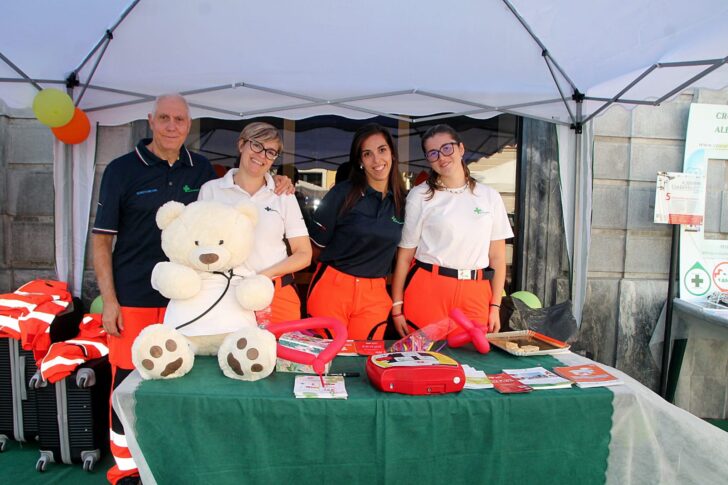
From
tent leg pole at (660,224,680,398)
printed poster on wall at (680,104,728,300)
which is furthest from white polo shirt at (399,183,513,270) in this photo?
printed poster on wall at (680,104,728,300)

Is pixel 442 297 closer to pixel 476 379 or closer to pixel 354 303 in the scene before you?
pixel 354 303

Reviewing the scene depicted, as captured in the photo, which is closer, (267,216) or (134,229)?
(267,216)

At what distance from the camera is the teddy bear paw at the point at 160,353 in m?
1.38

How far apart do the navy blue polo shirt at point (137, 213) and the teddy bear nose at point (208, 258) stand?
2.64 ft

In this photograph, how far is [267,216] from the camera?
6.61 feet

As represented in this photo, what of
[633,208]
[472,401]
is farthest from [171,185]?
[633,208]

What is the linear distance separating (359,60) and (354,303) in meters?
1.50

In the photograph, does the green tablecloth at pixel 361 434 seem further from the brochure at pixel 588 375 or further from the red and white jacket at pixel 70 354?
the red and white jacket at pixel 70 354

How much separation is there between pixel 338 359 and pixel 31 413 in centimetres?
230

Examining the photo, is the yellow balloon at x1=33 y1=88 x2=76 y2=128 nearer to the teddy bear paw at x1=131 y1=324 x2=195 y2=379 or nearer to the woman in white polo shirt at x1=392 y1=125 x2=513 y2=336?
the teddy bear paw at x1=131 y1=324 x2=195 y2=379

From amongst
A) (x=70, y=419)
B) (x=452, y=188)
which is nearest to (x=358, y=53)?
(x=452, y=188)

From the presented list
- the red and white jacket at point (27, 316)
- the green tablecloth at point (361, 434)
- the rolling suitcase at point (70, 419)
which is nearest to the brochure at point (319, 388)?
the green tablecloth at point (361, 434)

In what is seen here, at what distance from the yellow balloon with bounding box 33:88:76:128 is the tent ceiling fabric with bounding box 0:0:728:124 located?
0.65 feet

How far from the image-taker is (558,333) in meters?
2.96
